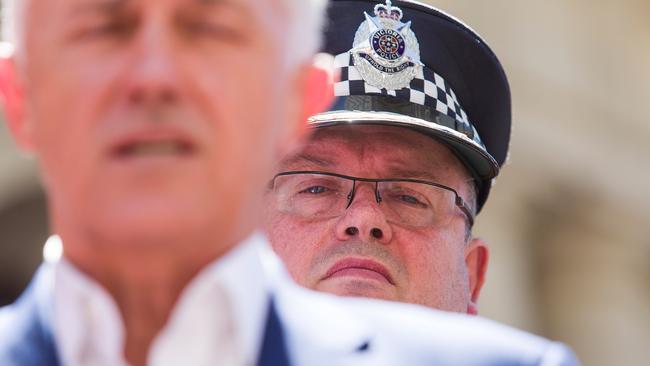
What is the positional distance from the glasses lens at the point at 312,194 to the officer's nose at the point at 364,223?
0.12ft

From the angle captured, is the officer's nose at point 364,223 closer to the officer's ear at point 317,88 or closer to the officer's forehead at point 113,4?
the officer's ear at point 317,88

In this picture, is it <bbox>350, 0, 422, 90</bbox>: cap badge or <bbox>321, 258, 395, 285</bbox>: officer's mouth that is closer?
<bbox>321, 258, 395, 285</bbox>: officer's mouth

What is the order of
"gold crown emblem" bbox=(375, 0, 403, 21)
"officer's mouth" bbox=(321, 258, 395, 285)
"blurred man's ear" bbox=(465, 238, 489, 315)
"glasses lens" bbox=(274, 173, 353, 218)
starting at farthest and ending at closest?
"blurred man's ear" bbox=(465, 238, 489, 315)
"gold crown emblem" bbox=(375, 0, 403, 21)
"glasses lens" bbox=(274, 173, 353, 218)
"officer's mouth" bbox=(321, 258, 395, 285)

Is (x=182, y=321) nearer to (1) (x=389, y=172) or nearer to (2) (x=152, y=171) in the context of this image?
(2) (x=152, y=171)

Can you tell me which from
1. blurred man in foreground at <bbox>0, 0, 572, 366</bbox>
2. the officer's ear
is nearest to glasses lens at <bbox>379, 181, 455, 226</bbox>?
the officer's ear

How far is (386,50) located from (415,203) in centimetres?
34

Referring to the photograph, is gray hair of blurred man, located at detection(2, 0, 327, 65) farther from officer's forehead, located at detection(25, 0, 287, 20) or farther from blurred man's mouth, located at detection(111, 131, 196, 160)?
blurred man's mouth, located at detection(111, 131, 196, 160)

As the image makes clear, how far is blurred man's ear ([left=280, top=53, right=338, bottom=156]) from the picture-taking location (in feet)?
6.60

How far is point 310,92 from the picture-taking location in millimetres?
2068

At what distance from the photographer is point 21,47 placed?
1886mm

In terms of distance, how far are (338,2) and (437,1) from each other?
11.8 m

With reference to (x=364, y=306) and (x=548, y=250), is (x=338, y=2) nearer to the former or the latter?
(x=364, y=306)

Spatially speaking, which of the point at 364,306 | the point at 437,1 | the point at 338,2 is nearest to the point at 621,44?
the point at 437,1

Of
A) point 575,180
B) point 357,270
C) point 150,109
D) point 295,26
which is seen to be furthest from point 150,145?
point 575,180
